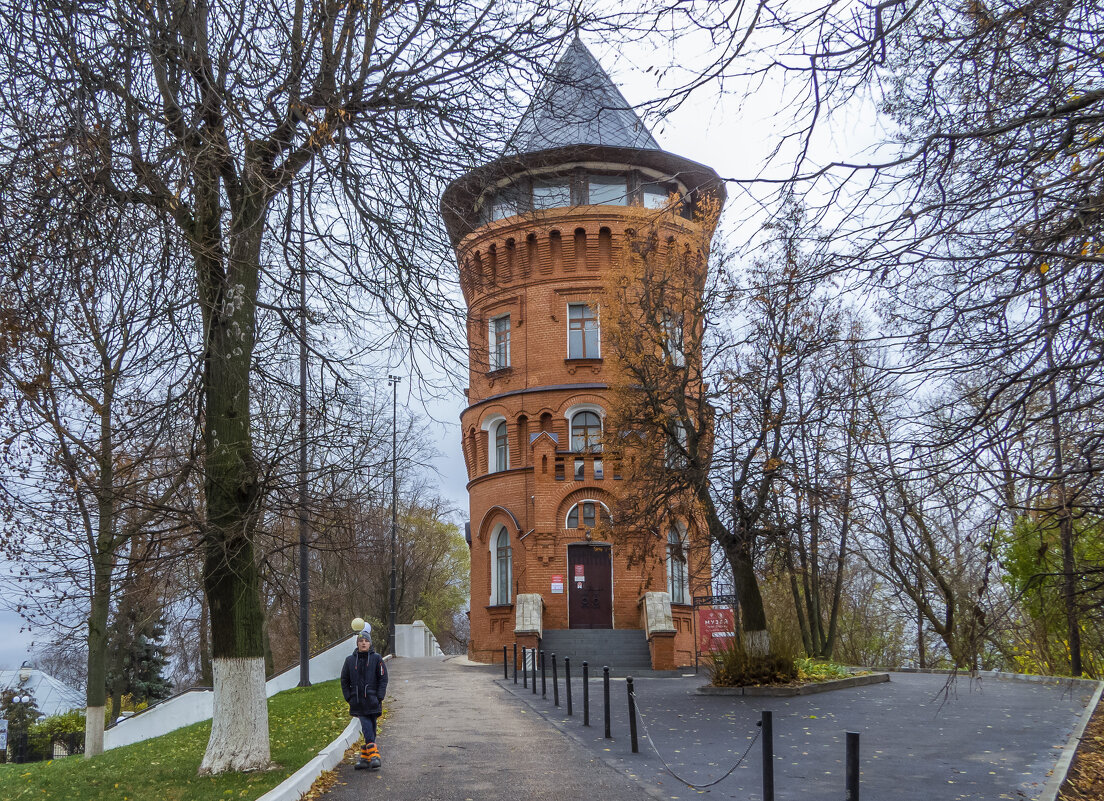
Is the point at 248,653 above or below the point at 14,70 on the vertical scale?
below

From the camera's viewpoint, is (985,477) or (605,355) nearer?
(985,477)

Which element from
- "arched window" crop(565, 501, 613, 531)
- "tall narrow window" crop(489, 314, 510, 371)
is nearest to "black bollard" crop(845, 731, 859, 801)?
"arched window" crop(565, 501, 613, 531)

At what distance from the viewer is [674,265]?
71.2ft

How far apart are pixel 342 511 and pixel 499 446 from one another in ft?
71.8

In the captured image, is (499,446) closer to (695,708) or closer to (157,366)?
(695,708)

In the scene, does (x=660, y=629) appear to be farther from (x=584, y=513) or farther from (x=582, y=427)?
(x=582, y=427)

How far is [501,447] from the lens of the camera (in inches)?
1310

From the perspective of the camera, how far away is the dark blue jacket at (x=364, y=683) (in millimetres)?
11305

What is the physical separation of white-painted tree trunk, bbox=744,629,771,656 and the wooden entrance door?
11095 millimetres

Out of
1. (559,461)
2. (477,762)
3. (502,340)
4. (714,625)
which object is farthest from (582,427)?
(477,762)

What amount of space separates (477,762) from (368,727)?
1.36 metres

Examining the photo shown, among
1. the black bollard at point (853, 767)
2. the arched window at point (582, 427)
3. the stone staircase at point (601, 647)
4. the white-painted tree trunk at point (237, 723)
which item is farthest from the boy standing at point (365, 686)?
the arched window at point (582, 427)

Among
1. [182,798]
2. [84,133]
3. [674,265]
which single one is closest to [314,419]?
[182,798]

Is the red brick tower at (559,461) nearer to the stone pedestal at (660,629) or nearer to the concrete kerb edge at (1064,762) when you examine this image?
the stone pedestal at (660,629)
